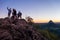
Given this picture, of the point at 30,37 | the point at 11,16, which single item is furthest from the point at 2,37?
the point at 11,16

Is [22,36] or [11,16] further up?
[11,16]

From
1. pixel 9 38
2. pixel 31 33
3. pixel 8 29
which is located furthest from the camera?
pixel 31 33

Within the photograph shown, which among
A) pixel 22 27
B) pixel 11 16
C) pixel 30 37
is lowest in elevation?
pixel 30 37

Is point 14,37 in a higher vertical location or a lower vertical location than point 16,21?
lower

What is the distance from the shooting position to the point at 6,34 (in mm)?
9992

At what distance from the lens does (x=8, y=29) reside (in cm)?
1056

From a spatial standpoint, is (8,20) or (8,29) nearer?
(8,29)

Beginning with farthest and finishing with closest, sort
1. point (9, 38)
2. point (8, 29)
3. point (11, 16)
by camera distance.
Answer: point (11, 16) < point (8, 29) < point (9, 38)

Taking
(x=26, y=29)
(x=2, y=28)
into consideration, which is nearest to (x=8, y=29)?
(x=2, y=28)

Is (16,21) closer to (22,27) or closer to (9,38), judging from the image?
(22,27)

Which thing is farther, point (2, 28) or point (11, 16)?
point (11, 16)

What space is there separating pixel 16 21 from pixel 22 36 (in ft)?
5.84

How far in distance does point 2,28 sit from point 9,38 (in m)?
1.12

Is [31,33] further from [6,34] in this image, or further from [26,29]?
[6,34]
